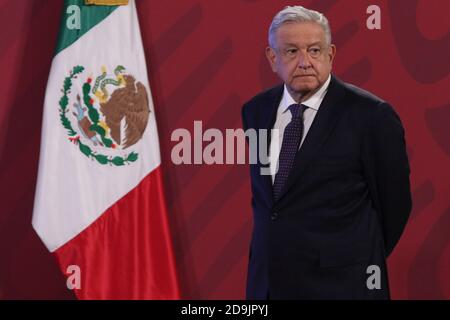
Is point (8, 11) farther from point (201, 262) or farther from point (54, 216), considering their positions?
point (201, 262)

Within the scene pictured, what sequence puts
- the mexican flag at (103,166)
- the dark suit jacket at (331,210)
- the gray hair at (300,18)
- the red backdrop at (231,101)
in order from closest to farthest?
1. the dark suit jacket at (331,210)
2. the gray hair at (300,18)
3. the mexican flag at (103,166)
4. the red backdrop at (231,101)

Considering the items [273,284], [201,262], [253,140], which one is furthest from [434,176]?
[273,284]

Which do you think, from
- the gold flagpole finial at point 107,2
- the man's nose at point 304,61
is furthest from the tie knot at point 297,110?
the gold flagpole finial at point 107,2

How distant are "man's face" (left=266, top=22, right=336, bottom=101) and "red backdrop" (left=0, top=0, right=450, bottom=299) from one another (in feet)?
4.37

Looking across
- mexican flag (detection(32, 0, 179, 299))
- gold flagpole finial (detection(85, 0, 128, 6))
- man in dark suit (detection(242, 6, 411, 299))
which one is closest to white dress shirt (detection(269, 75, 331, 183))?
man in dark suit (detection(242, 6, 411, 299))

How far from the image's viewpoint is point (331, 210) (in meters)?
1.95

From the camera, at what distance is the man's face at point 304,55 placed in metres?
2.06

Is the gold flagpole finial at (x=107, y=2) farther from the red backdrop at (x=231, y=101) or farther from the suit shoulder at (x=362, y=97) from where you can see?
the suit shoulder at (x=362, y=97)

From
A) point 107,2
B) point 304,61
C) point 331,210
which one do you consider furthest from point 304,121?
point 107,2

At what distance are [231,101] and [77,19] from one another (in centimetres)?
82

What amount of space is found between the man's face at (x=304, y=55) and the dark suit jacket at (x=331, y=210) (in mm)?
74

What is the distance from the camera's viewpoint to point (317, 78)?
81.3 inches

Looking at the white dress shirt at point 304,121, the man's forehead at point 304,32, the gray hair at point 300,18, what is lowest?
the white dress shirt at point 304,121

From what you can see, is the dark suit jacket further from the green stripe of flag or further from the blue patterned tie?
the green stripe of flag
